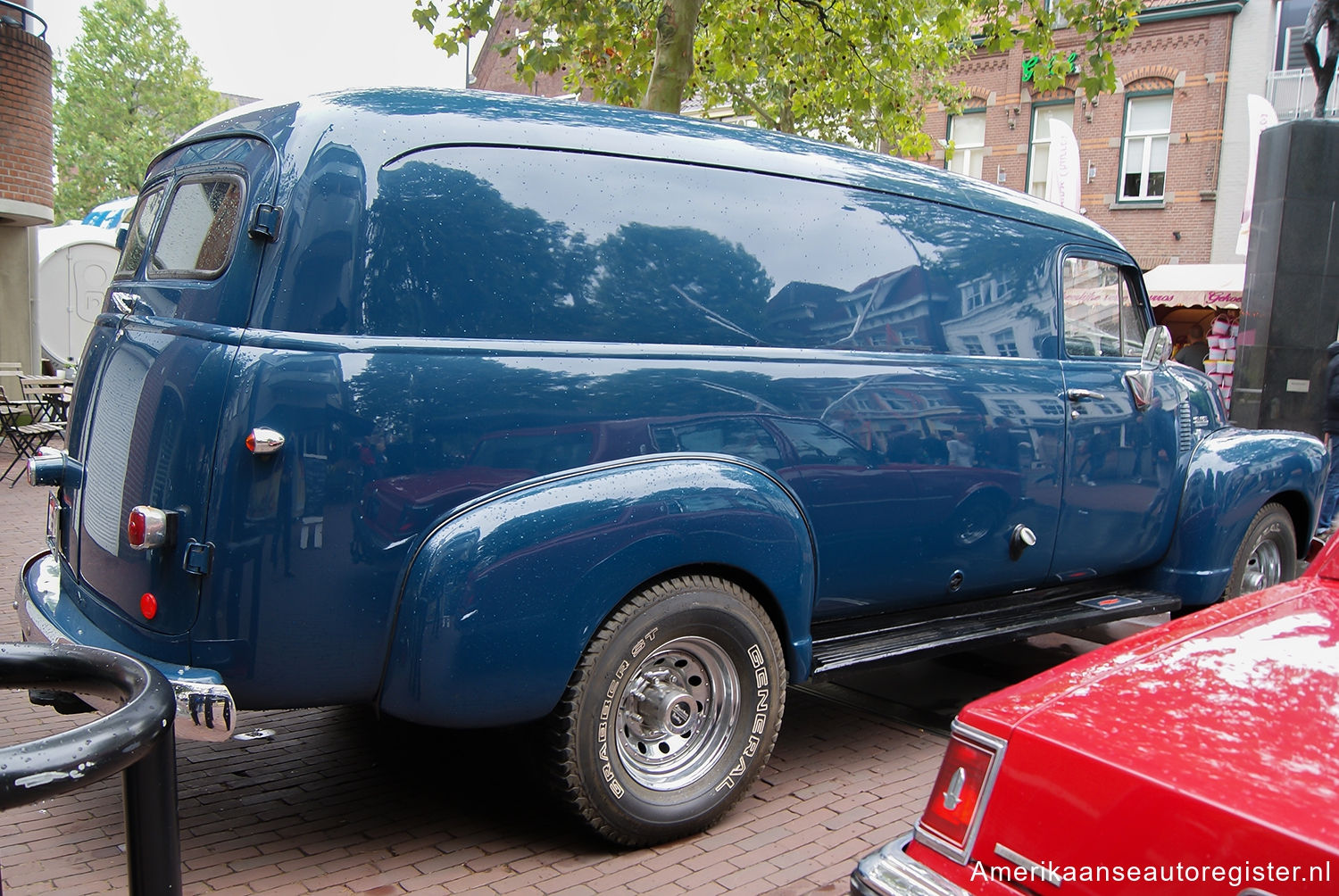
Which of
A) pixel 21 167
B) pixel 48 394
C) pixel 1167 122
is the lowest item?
pixel 48 394

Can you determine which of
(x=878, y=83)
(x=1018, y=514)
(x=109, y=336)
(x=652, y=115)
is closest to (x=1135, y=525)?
(x=1018, y=514)

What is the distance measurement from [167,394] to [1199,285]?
1939 centimetres

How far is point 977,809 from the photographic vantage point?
2.10 meters

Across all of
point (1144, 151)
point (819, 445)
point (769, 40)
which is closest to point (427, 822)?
point (819, 445)

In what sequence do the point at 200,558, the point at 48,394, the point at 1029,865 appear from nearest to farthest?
the point at 1029,865
the point at 200,558
the point at 48,394

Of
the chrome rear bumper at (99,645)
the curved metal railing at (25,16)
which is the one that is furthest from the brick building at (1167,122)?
the chrome rear bumper at (99,645)

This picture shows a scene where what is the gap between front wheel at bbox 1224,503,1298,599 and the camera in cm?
561

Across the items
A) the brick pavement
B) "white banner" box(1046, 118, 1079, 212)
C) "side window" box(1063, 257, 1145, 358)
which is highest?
"white banner" box(1046, 118, 1079, 212)

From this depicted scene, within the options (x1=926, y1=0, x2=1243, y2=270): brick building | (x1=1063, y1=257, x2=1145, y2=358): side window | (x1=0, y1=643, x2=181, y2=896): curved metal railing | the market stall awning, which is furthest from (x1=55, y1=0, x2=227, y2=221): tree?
(x1=0, y1=643, x2=181, y2=896): curved metal railing

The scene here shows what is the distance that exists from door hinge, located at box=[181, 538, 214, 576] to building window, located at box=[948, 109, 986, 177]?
23399 mm

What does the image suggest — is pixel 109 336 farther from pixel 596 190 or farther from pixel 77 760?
pixel 77 760

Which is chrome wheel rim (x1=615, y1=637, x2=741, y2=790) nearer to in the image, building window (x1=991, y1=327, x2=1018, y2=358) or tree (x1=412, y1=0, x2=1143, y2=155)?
building window (x1=991, y1=327, x2=1018, y2=358)

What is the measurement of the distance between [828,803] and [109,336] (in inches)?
121

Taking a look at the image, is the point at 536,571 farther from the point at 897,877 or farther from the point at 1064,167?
the point at 1064,167
